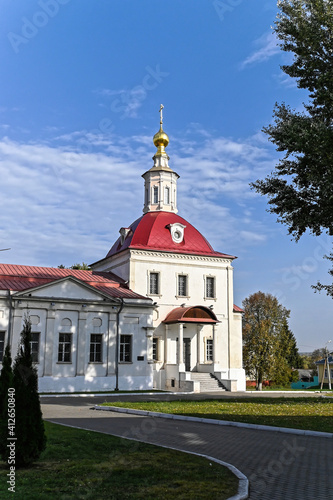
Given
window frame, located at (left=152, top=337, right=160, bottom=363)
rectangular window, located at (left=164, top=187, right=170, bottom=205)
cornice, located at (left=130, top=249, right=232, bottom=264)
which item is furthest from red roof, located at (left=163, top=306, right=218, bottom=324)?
rectangular window, located at (left=164, top=187, right=170, bottom=205)

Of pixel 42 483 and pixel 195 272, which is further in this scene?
pixel 195 272

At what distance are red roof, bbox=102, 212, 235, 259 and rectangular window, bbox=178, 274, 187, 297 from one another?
194cm

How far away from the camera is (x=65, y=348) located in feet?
101

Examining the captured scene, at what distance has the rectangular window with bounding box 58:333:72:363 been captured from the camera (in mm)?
30641

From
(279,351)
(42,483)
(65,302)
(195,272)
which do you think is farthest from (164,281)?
(42,483)

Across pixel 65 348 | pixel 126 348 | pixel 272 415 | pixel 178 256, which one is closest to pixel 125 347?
pixel 126 348

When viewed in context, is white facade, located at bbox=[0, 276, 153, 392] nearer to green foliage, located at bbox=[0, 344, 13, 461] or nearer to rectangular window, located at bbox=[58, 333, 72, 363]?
rectangular window, located at bbox=[58, 333, 72, 363]

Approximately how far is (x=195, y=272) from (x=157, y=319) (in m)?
5.01

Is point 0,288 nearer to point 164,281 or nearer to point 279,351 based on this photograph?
point 164,281

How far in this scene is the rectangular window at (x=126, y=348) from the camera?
107 ft

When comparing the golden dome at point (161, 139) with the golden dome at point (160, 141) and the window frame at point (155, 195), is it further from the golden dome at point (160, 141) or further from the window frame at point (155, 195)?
the window frame at point (155, 195)

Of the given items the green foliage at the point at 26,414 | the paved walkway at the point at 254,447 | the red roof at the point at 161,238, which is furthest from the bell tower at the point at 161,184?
the green foliage at the point at 26,414

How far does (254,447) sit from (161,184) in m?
33.4

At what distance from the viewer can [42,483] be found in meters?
7.19
